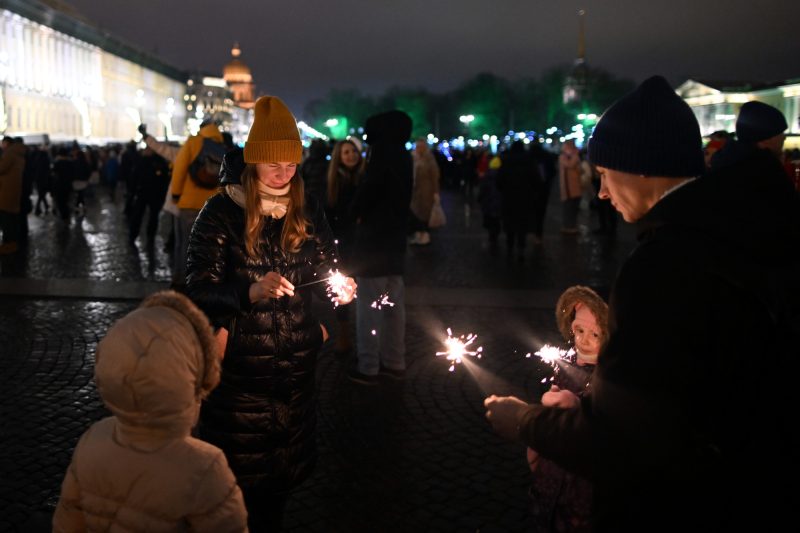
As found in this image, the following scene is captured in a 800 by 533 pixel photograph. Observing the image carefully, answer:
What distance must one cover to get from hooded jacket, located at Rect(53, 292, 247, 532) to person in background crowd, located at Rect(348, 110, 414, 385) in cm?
390

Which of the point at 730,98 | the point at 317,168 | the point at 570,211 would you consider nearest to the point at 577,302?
the point at 317,168

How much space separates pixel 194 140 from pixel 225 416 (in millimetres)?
5263

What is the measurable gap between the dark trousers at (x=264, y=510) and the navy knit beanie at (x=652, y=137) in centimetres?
195

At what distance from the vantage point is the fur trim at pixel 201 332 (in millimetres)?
2066

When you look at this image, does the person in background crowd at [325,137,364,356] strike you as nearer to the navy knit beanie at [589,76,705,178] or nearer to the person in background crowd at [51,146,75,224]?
the navy knit beanie at [589,76,705,178]

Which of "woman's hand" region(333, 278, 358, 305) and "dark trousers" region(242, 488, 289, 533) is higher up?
"woman's hand" region(333, 278, 358, 305)

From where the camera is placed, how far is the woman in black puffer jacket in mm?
3061

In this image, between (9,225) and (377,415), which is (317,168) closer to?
(377,415)

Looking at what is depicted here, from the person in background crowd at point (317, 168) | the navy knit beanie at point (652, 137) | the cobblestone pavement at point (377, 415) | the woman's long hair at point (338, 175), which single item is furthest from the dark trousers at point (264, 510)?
the person in background crowd at point (317, 168)

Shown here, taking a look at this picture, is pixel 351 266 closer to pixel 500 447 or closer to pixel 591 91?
pixel 500 447

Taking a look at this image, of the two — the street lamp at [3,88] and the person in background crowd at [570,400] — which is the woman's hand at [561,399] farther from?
the street lamp at [3,88]

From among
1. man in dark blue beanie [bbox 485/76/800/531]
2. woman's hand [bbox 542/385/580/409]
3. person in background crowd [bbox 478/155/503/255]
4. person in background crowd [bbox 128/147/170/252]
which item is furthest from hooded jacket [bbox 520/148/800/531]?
person in background crowd [bbox 128/147/170/252]

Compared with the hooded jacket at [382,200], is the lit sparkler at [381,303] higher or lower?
lower

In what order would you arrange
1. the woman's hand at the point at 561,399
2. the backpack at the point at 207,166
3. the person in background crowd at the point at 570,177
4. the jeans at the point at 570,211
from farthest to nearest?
the jeans at the point at 570,211 < the person in background crowd at the point at 570,177 < the backpack at the point at 207,166 < the woman's hand at the point at 561,399
